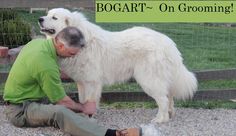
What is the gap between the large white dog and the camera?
6.21 meters

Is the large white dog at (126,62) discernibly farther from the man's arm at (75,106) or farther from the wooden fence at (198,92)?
the man's arm at (75,106)

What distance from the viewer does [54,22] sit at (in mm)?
6102

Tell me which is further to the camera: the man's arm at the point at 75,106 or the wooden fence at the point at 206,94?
the wooden fence at the point at 206,94

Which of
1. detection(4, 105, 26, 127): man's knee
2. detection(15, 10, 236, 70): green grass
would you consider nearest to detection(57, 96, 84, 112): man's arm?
detection(4, 105, 26, 127): man's knee

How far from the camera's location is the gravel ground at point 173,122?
5.52 m

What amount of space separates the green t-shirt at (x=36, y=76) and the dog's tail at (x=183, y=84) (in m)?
1.85

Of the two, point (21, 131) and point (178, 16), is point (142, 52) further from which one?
point (21, 131)

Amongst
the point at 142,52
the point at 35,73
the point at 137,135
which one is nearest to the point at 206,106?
the point at 142,52

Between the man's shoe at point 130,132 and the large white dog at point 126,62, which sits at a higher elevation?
the large white dog at point 126,62

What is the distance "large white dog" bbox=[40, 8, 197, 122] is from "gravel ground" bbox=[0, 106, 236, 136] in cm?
25

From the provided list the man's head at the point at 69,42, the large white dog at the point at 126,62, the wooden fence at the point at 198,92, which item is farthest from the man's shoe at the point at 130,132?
the wooden fence at the point at 198,92

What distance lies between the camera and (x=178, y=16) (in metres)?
6.98

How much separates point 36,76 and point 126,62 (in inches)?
64.6

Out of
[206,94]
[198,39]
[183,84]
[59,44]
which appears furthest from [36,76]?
[198,39]
